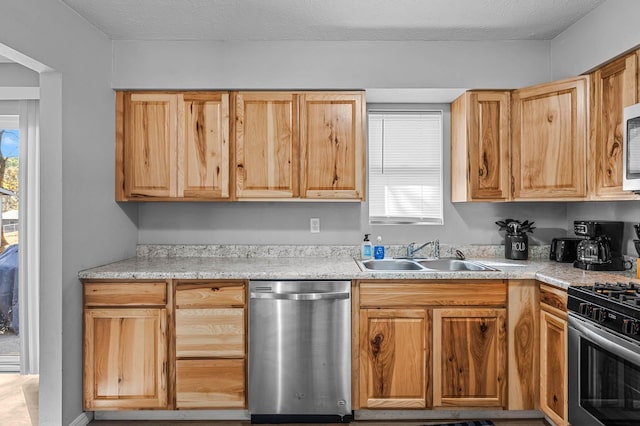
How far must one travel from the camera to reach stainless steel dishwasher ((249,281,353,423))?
2.48m

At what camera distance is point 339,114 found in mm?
2896

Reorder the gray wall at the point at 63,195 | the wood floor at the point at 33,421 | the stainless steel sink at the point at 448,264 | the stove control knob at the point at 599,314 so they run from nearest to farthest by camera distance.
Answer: the stove control knob at the point at 599,314 → the gray wall at the point at 63,195 → the wood floor at the point at 33,421 → the stainless steel sink at the point at 448,264

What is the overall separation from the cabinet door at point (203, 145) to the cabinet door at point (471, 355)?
1683 millimetres

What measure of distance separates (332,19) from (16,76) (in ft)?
7.84

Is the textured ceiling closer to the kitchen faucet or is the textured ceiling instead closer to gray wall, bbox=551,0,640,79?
gray wall, bbox=551,0,640,79

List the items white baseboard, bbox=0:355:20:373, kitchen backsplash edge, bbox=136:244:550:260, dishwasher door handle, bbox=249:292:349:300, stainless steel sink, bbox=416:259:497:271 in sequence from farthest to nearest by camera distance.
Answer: white baseboard, bbox=0:355:20:373
kitchen backsplash edge, bbox=136:244:550:260
stainless steel sink, bbox=416:259:497:271
dishwasher door handle, bbox=249:292:349:300

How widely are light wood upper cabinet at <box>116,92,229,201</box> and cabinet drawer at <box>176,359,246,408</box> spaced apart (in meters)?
1.09

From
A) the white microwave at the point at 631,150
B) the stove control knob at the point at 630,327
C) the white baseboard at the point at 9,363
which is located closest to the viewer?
the stove control knob at the point at 630,327

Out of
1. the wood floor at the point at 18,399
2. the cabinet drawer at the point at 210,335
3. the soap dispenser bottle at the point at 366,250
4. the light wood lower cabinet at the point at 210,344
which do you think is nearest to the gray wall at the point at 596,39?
the soap dispenser bottle at the point at 366,250

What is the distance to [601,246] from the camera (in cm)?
250

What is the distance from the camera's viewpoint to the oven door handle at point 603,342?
5.51 ft

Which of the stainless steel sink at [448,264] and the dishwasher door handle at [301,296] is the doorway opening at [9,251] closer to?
the dishwasher door handle at [301,296]

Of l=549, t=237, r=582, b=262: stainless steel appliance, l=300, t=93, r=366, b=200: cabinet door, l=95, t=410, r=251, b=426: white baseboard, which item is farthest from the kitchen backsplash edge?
l=95, t=410, r=251, b=426: white baseboard

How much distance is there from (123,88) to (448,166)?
2434 millimetres
